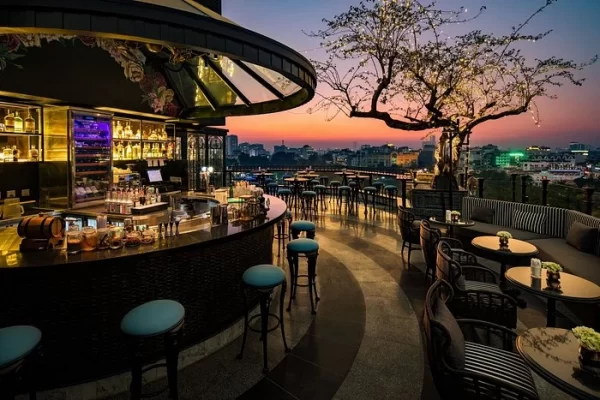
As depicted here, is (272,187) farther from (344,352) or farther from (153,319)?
(153,319)

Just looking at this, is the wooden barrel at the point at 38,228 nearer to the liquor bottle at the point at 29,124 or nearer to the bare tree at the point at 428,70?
the liquor bottle at the point at 29,124

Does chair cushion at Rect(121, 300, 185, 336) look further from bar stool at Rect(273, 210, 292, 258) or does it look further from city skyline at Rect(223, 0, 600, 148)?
city skyline at Rect(223, 0, 600, 148)

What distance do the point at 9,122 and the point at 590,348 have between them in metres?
6.81

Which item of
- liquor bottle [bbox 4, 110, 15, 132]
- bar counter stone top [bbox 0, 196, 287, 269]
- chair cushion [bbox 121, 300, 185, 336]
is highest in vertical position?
liquor bottle [bbox 4, 110, 15, 132]

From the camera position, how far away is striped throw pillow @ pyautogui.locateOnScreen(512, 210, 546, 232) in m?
6.02

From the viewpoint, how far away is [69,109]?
5.15 m

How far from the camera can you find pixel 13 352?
1.82 metres

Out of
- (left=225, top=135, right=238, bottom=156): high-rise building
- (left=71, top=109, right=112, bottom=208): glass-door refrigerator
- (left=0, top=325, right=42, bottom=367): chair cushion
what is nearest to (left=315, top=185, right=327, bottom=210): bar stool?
(left=225, top=135, right=238, bottom=156): high-rise building

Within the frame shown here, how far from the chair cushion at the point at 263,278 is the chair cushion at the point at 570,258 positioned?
3690 mm

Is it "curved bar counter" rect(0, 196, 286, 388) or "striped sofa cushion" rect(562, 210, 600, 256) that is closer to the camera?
"curved bar counter" rect(0, 196, 286, 388)

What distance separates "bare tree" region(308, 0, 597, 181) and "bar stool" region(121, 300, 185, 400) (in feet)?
28.4

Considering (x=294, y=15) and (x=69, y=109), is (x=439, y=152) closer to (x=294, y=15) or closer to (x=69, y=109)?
(x=294, y=15)

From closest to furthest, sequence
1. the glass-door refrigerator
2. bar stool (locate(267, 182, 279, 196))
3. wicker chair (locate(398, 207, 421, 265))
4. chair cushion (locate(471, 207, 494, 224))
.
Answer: the glass-door refrigerator, wicker chair (locate(398, 207, 421, 265)), chair cushion (locate(471, 207, 494, 224)), bar stool (locate(267, 182, 279, 196))

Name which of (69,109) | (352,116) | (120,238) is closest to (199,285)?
(120,238)
